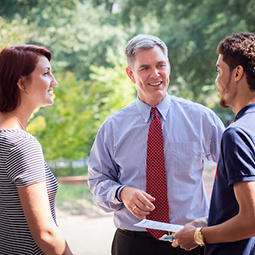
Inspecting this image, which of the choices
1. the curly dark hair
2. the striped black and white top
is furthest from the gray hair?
the striped black and white top

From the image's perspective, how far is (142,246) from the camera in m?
1.87

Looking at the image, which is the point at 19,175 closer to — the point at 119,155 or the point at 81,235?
the point at 119,155

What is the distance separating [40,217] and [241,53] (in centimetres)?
98

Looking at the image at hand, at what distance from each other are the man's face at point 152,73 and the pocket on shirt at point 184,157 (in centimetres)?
31

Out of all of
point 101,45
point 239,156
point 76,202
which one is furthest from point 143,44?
point 101,45

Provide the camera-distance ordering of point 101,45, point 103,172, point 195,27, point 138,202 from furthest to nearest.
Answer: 1. point 101,45
2. point 195,27
3. point 103,172
4. point 138,202

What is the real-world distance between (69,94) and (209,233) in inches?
326

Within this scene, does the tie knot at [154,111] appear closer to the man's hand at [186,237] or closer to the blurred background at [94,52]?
the man's hand at [186,237]

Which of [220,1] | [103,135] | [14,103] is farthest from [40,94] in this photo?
[220,1]

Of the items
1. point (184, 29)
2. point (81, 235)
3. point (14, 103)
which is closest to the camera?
point (14, 103)

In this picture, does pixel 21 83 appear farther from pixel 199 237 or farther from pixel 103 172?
→ pixel 199 237

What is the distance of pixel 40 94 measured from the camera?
161cm

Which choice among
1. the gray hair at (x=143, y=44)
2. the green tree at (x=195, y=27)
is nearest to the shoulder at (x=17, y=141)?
the gray hair at (x=143, y=44)

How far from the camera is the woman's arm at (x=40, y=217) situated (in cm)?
133
